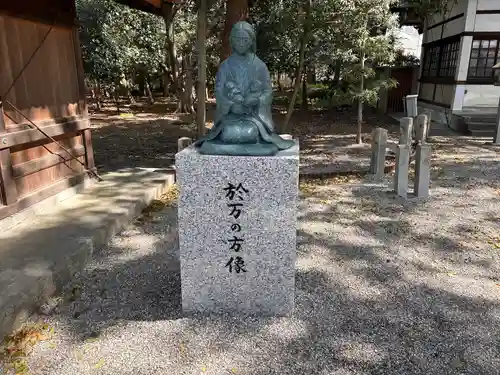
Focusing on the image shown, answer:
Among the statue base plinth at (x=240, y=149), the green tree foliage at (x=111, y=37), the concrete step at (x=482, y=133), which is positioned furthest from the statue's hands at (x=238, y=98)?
the green tree foliage at (x=111, y=37)

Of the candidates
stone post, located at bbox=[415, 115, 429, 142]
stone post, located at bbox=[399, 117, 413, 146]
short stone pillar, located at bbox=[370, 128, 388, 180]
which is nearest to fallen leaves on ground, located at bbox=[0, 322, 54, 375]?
stone post, located at bbox=[399, 117, 413, 146]

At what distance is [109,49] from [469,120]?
12591 mm

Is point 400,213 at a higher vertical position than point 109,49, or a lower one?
lower

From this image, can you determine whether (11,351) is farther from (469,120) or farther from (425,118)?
(469,120)

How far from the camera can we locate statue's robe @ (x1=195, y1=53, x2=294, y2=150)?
2.91m

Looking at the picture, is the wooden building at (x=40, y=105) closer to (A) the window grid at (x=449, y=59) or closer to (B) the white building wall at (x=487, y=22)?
(B) the white building wall at (x=487, y=22)

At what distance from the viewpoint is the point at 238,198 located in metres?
2.87

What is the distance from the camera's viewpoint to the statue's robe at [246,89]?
291cm

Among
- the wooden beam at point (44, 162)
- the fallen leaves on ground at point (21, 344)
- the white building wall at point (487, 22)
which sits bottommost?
the fallen leaves on ground at point (21, 344)

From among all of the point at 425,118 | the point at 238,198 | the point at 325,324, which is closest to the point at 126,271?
the point at 238,198

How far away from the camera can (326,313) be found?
3.21 metres

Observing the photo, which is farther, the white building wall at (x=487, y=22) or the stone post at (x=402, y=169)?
the white building wall at (x=487, y=22)

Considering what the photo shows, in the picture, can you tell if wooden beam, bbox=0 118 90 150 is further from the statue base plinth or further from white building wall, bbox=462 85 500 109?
white building wall, bbox=462 85 500 109

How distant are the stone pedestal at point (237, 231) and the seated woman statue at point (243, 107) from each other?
0.09m
